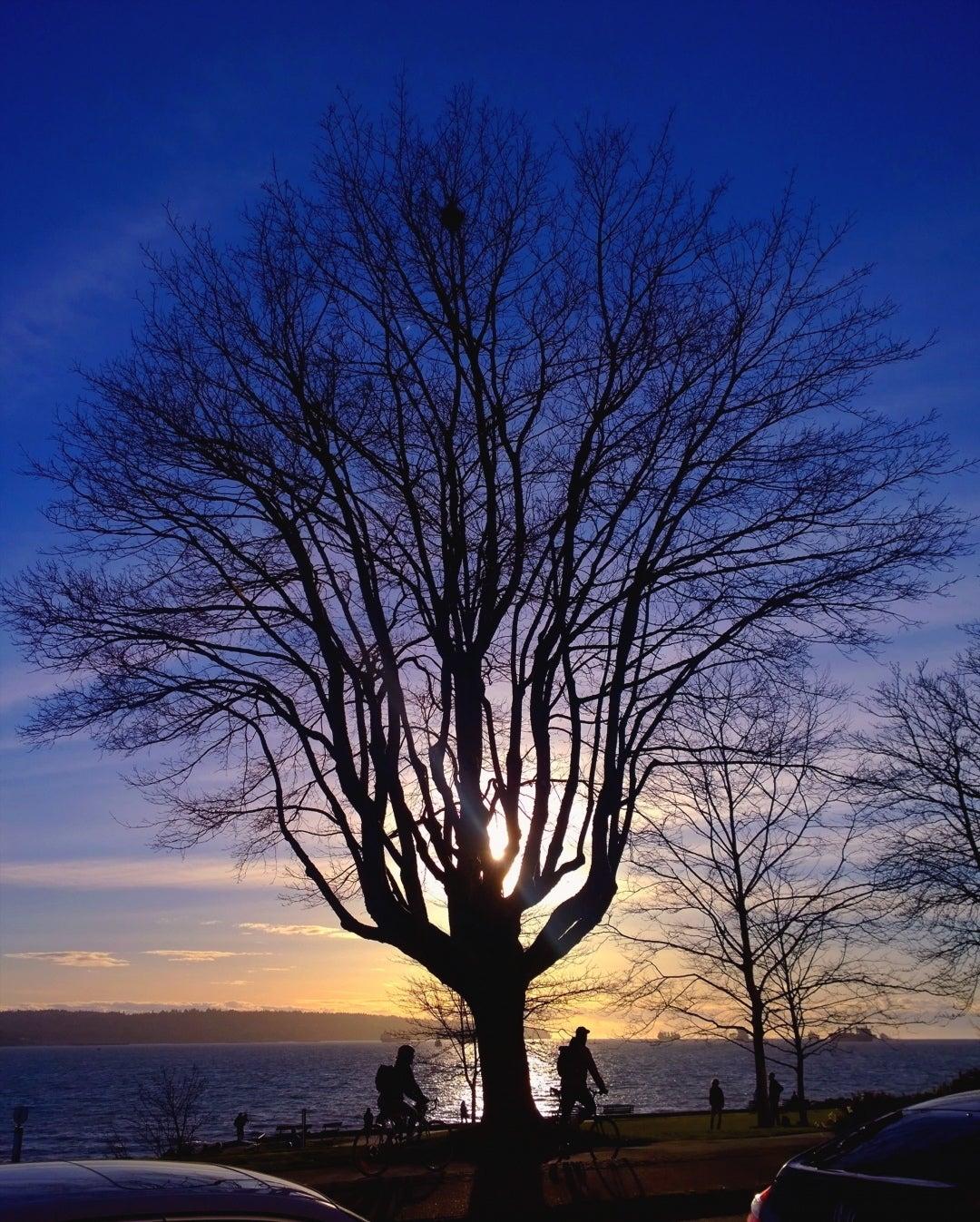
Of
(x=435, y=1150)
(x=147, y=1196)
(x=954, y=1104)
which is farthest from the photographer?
(x=435, y=1150)

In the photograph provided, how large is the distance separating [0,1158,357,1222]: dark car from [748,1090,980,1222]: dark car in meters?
3.18

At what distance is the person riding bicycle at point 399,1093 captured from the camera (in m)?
13.9

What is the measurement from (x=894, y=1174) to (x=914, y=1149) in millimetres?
239

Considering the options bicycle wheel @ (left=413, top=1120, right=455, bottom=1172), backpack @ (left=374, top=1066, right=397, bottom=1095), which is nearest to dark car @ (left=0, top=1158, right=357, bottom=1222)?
bicycle wheel @ (left=413, top=1120, right=455, bottom=1172)

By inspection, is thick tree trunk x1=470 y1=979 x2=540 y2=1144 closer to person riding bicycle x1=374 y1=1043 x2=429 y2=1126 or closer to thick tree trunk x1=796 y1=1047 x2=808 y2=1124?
person riding bicycle x1=374 y1=1043 x2=429 y2=1126

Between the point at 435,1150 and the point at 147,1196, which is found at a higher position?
the point at 147,1196

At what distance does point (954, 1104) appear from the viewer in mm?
6223

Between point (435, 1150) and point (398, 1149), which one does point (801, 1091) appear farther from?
point (398, 1149)

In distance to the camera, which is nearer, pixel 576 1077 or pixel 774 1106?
pixel 576 1077

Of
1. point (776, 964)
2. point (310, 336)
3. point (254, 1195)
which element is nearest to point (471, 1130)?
point (310, 336)

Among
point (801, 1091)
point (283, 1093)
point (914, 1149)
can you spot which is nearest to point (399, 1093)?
point (914, 1149)

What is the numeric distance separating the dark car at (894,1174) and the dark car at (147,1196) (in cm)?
318

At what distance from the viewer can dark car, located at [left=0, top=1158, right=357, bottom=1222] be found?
3123mm

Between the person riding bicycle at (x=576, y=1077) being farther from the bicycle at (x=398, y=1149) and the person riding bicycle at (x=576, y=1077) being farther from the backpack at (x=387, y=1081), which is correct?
the backpack at (x=387, y=1081)
